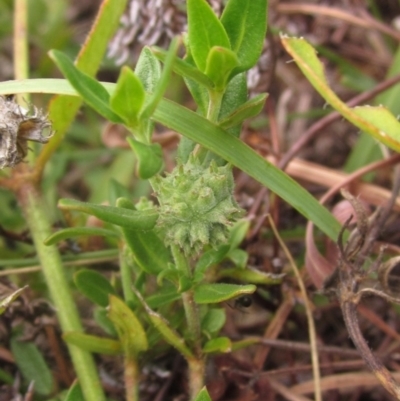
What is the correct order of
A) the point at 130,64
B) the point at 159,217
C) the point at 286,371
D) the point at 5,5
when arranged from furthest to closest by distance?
the point at 5,5 → the point at 130,64 → the point at 286,371 → the point at 159,217

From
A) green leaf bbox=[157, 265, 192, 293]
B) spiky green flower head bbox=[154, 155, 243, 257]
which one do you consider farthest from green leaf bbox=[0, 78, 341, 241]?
green leaf bbox=[157, 265, 192, 293]

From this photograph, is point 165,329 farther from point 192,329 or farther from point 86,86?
point 86,86

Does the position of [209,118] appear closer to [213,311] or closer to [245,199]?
[213,311]

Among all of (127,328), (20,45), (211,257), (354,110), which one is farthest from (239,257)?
(20,45)

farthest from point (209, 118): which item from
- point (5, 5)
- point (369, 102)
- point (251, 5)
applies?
point (5, 5)

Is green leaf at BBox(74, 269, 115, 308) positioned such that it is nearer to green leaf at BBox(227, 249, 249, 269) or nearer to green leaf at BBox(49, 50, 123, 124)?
green leaf at BBox(227, 249, 249, 269)

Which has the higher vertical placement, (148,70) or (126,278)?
(148,70)
